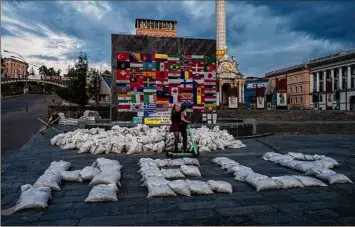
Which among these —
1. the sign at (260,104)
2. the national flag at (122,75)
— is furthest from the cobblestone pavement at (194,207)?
the sign at (260,104)

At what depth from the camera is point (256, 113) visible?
35375 mm

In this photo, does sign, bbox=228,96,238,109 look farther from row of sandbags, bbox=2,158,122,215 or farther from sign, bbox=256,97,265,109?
row of sandbags, bbox=2,158,122,215

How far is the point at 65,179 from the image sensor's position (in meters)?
6.82

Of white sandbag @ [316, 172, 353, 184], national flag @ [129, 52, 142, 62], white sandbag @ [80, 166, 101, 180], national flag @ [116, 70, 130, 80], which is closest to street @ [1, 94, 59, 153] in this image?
national flag @ [116, 70, 130, 80]

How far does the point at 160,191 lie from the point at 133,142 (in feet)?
19.0

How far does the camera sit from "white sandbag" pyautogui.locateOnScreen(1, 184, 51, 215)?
4.96 m

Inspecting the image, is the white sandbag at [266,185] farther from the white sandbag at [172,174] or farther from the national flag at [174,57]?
the national flag at [174,57]

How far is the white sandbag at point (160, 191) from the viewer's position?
570cm

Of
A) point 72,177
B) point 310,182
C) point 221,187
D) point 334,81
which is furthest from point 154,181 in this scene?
point 334,81

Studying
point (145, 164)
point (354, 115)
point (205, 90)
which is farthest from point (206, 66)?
point (354, 115)

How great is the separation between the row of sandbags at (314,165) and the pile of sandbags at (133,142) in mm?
2643

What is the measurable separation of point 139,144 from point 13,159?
3895mm

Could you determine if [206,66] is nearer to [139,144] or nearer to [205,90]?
[205,90]

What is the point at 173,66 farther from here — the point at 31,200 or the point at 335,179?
the point at 31,200
